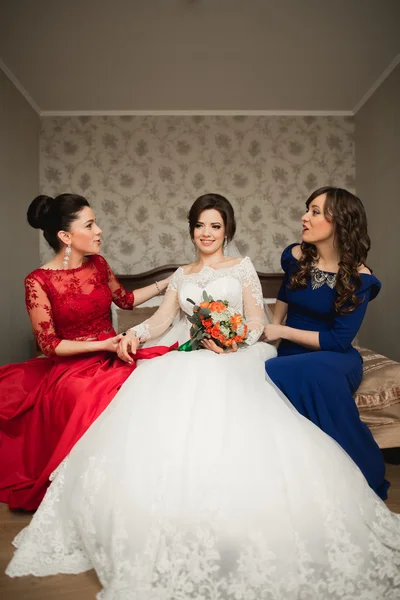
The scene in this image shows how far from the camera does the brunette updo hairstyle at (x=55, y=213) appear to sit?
259 centimetres

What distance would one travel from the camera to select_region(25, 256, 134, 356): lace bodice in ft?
8.05

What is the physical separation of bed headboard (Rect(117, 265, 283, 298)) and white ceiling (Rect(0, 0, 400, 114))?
181cm

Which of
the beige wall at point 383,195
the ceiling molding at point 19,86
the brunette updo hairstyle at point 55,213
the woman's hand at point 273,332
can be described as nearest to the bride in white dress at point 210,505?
the woman's hand at point 273,332

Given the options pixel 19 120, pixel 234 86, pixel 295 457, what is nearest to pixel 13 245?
pixel 19 120

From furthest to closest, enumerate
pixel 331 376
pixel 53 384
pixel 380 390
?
pixel 380 390 < pixel 53 384 < pixel 331 376

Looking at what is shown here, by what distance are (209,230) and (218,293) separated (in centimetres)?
40

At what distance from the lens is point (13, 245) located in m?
4.50

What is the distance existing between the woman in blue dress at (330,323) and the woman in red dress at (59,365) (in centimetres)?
72

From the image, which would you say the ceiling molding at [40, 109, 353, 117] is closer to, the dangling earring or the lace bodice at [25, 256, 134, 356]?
the lace bodice at [25, 256, 134, 356]

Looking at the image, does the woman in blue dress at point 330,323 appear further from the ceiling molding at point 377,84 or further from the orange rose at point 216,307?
the ceiling molding at point 377,84

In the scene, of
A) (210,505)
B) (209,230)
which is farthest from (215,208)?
(210,505)

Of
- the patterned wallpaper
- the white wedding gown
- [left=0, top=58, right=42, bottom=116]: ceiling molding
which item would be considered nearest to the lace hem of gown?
the white wedding gown

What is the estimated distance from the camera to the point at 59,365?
96.4 inches

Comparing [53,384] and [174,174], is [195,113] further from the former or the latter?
[53,384]
